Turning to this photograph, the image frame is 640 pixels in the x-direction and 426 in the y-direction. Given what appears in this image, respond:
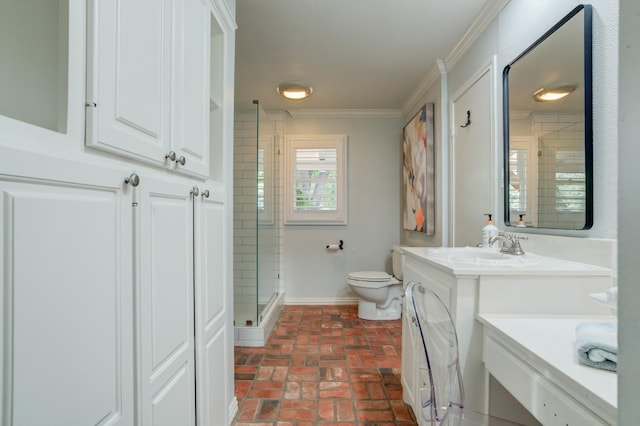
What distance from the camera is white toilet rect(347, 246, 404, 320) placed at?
10.4 ft

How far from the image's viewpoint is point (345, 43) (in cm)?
231

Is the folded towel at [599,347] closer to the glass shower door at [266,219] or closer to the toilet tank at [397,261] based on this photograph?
the glass shower door at [266,219]

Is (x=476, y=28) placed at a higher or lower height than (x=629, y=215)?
higher

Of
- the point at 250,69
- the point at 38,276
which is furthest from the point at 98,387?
the point at 250,69

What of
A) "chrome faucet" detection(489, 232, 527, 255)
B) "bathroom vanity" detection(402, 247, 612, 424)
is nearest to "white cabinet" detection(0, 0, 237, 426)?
"bathroom vanity" detection(402, 247, 612, 424)

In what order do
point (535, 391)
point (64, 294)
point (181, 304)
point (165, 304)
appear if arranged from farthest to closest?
point (181, 304) < point (165, 304) < point (535, 391) < point (64, 294)

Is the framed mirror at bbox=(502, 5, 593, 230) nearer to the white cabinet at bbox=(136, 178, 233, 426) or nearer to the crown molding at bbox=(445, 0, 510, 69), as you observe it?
the crown molding at bbox=(445, 0, 510, 69)

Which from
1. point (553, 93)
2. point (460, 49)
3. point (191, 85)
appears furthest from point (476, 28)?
point (191, 85)

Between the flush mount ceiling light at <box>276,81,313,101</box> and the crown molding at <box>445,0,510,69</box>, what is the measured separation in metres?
1.29

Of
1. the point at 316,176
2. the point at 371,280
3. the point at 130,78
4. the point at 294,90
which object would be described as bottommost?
the point at 371,280

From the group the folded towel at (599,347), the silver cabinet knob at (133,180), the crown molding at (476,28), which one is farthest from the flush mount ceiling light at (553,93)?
the silver cabinet knob at (133,180)

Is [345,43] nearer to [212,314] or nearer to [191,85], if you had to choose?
[191,85]

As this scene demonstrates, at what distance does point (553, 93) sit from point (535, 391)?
130 cm

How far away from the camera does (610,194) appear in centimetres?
117
